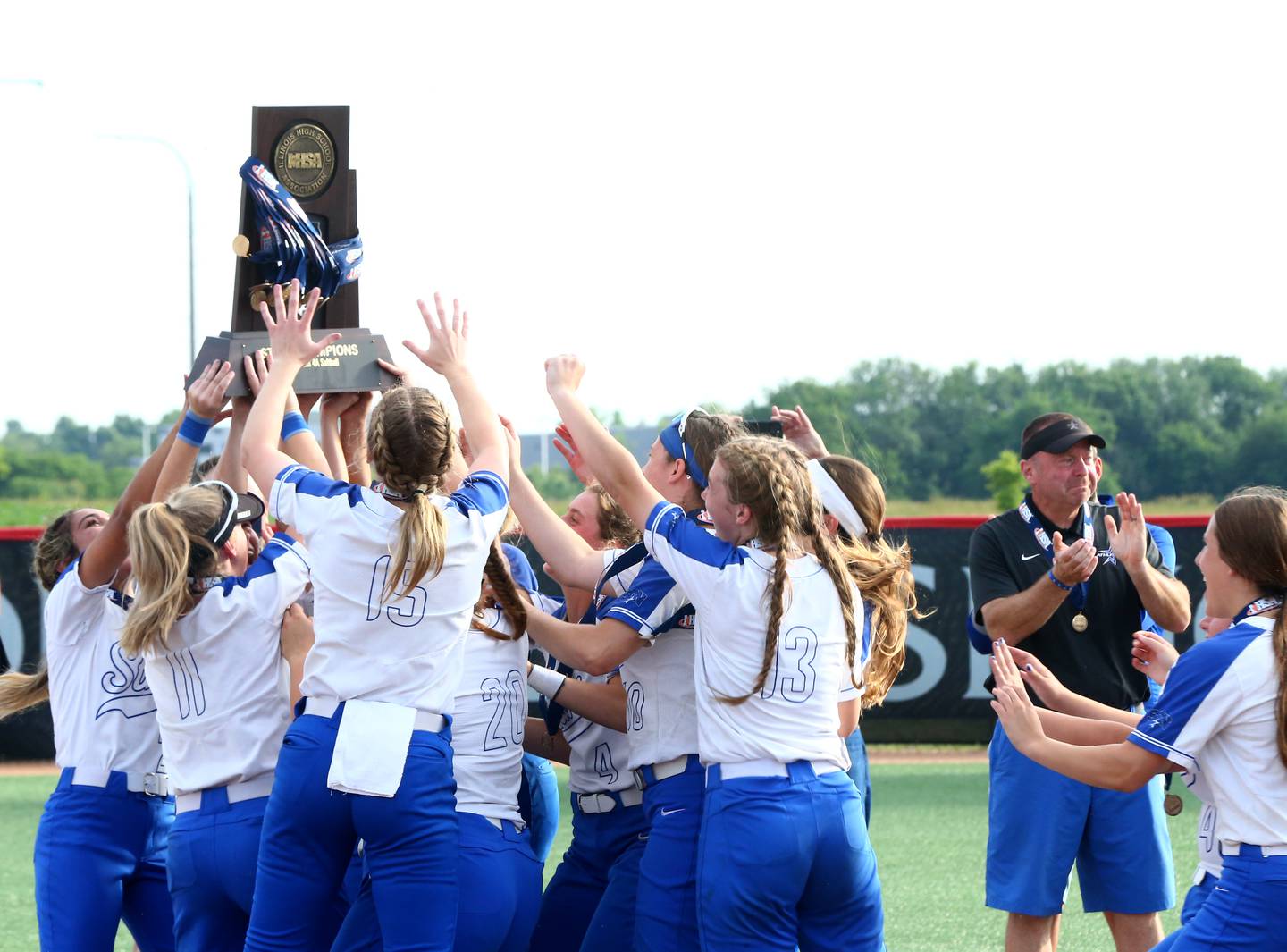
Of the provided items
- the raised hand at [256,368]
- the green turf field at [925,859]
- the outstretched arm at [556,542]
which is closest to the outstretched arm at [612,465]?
the outstretched arm at [556,542]

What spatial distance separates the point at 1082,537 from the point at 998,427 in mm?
37682

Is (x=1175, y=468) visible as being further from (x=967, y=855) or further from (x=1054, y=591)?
(x=1054, y=591)

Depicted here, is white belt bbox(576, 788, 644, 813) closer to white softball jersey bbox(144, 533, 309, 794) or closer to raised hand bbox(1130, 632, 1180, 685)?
white softball jersey bbox(144, 533, 309, 794)

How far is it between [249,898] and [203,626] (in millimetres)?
727

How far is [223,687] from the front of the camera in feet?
12.6

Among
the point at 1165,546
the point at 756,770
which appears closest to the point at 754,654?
the point at 756,770

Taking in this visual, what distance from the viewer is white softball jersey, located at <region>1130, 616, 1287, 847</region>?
10.7ft

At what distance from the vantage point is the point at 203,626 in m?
3.82

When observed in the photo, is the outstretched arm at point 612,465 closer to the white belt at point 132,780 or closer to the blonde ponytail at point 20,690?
the white belt at point 132,780

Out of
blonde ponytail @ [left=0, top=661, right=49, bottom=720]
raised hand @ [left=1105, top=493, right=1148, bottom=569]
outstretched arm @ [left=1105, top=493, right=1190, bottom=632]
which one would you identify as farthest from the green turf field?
blonde ponytail @ [left=0, top=661, right=49, bottom=720]

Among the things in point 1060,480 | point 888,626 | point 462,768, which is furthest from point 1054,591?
point 462,768

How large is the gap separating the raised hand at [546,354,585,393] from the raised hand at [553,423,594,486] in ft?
1.18

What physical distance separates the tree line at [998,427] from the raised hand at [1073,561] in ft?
98.5

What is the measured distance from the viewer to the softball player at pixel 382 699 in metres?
3.42
